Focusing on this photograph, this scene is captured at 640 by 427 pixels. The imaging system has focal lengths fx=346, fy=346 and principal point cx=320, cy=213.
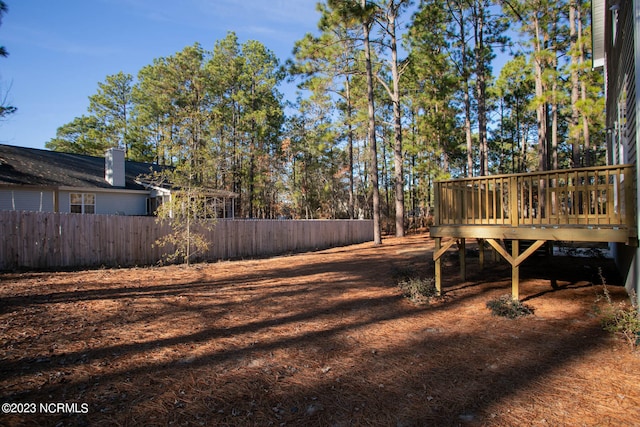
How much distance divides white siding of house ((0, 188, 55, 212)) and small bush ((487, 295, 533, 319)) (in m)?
17.1

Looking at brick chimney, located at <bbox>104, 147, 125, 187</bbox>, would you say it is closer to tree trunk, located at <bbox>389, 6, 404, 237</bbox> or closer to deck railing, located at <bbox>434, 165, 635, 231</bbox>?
tree trunk, located at <bbox>389, 6, 404, 237</bbox>

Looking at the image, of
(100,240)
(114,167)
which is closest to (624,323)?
(100,240)

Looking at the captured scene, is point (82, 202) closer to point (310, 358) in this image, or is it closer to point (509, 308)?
point (310, 358)

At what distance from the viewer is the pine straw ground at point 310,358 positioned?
2.96m

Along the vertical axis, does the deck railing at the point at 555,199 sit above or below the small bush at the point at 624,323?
above

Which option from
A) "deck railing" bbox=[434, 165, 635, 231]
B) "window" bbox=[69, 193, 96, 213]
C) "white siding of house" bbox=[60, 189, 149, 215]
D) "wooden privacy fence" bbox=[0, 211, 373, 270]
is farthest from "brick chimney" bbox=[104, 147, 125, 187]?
"deck railing" bbox=[434, 165, 635, 231]

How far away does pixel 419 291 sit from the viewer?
21.5 ft

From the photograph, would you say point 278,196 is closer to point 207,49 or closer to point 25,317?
point 207,49

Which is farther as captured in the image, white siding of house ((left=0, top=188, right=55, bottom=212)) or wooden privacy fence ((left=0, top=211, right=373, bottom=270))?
white siding of house ((left=0, top=188, right=55, bottom=212))

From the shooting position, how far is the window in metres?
16.1

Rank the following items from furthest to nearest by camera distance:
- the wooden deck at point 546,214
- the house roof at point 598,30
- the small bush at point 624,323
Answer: the house roof at point 598,30, the wooden deck at point 546,214, the small bush at point 624,323

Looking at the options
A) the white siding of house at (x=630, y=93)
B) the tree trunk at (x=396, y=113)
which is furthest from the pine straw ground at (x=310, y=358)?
the tree trunk at (x=396, y=113)

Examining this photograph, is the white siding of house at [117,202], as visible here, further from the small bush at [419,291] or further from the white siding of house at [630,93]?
the white siding of house at [630,93]

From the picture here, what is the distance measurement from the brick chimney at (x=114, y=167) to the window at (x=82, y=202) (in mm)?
1284
